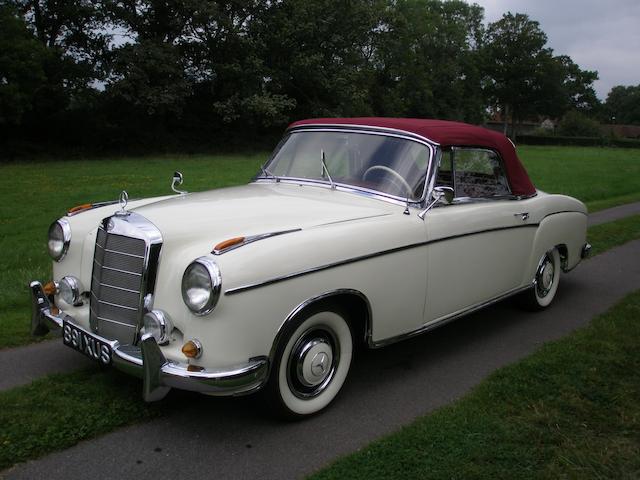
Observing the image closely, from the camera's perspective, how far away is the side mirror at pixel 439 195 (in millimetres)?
3811

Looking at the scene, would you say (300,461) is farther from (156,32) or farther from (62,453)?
(156,32)

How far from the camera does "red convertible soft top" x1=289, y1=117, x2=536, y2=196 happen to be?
4.20 metres

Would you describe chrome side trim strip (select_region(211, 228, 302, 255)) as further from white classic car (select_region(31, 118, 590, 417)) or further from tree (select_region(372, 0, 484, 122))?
tree (select_region(372, 0, 484, 122))

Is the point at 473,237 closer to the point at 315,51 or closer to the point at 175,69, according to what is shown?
the point at 175,69

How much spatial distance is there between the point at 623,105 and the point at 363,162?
117418 mm

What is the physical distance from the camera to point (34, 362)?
12.8 ft

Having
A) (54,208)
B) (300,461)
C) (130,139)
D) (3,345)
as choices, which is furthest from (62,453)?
(130,139)

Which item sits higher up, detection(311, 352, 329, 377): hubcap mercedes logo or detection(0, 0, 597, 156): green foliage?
detection(0, 0, 597, 156): green foliage

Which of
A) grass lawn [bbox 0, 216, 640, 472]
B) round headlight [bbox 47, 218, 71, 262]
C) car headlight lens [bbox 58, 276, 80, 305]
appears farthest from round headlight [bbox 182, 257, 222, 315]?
round headlight [bbox 47, 218, 71, 262]

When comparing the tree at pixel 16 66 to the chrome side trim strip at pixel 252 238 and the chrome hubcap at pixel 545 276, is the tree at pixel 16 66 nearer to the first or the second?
the chrome hubcap at pixel 545 276

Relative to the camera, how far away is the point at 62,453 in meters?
2.82

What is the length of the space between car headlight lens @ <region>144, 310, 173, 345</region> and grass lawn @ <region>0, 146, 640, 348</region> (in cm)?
192

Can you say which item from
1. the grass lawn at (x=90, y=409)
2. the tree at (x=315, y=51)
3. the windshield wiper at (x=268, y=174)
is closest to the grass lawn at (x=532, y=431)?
the grass lawn at (x=90, y=409)

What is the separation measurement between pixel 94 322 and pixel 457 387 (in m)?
2.26
